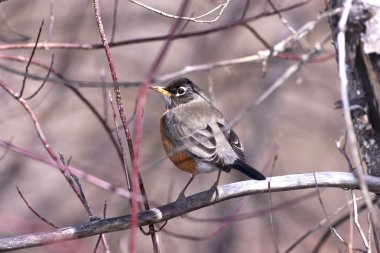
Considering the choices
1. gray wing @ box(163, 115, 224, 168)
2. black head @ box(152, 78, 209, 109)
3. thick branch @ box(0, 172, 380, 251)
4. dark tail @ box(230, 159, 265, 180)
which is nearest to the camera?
thick branch @ box(0, 172, 380, 251)

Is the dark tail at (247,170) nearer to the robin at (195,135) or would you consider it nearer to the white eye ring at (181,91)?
the robin at (195,135)

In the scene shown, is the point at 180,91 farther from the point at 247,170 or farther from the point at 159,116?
the point at 159,116

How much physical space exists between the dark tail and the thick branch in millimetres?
135

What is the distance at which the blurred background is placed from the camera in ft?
22.4

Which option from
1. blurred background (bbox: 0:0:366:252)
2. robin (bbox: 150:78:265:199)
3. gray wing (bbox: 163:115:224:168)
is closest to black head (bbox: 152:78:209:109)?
robin (bbox: 150:78:265:199)

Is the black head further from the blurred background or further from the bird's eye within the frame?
the blurred background

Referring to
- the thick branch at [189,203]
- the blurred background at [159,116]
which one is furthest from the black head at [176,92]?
the blurred background at [159,116]

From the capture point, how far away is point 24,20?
6945 mm

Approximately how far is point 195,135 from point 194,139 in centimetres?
9

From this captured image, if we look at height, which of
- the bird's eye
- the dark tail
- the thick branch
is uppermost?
the bird's eye

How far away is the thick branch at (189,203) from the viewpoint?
265 centimetres

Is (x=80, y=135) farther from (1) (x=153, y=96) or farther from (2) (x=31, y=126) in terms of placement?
(1) (x=153, y=96)

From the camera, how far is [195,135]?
4.22 meters

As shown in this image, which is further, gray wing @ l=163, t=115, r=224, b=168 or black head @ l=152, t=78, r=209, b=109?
black head @ l=152, t=78, r=209, b=109
